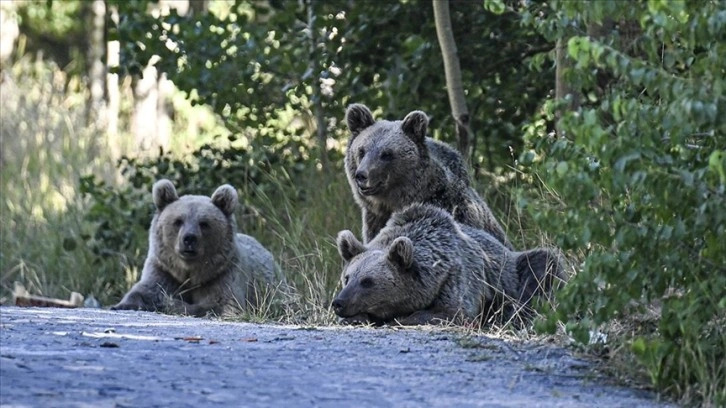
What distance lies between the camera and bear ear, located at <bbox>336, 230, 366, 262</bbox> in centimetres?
909

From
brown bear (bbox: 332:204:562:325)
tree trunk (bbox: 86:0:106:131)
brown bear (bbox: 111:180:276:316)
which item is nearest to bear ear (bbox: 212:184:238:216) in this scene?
brown bear (bbox: 111:180:276:316)

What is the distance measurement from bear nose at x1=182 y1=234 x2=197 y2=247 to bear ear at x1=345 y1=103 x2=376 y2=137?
148cm

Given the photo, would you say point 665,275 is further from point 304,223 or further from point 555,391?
point 304,223

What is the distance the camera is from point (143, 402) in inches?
202

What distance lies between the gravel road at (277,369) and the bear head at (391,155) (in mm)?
2645

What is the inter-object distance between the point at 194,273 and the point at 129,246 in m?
3.09

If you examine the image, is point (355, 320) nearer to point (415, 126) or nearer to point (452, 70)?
point (415, 126)

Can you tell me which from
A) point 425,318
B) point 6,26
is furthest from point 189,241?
point 6,26

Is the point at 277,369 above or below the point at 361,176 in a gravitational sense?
below

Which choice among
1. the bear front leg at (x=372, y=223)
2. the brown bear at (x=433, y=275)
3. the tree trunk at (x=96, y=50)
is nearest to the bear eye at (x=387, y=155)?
the bear front leg at (x=372, y=223)

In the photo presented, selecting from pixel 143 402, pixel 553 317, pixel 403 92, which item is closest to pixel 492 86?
pixel 403 92

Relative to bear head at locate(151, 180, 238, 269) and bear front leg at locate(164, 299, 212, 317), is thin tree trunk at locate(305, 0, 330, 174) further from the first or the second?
bear front leg at locate(164, 299, 212, 317)

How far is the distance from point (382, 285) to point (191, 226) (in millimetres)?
2452

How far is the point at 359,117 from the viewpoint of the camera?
423 inches
